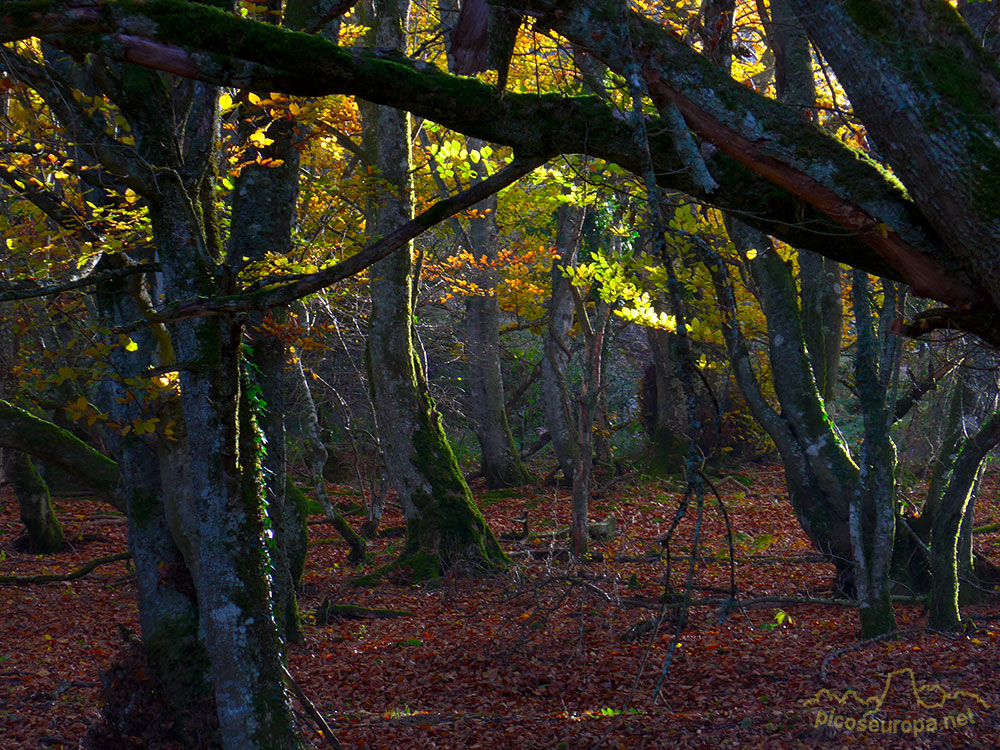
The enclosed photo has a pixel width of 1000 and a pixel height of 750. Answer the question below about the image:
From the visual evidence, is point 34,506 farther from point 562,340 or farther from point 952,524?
point 952,524

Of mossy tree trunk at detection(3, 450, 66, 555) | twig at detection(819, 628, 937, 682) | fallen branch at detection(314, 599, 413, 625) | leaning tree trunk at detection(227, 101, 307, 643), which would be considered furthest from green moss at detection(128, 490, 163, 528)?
mossy tree trunk at detection(3, 450, 66, 555)

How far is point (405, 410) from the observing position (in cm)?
991

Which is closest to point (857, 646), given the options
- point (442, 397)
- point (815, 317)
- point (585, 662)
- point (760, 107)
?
point (585, 662)

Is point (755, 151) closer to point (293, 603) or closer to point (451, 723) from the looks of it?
point (451, 723)

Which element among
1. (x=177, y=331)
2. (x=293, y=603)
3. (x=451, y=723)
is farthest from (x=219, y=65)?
(x=293, y=603)

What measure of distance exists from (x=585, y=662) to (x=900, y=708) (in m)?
2.51

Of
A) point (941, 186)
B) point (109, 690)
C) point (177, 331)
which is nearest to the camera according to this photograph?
point (941, 186)

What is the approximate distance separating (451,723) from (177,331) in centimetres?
349

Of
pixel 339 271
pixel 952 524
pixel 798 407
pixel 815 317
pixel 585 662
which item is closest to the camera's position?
pixel 339 271

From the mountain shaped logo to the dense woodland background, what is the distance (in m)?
0.04

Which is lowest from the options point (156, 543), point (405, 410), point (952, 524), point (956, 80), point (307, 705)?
point (307, 705)

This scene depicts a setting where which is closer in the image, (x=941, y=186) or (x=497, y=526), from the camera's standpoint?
(x=941, y=186)

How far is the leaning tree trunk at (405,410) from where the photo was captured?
9742 millimetres

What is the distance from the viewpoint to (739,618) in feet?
25.4
